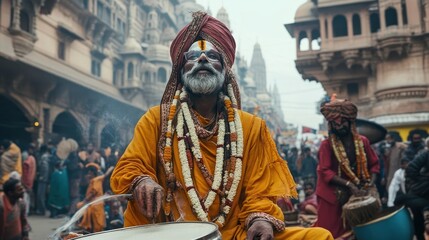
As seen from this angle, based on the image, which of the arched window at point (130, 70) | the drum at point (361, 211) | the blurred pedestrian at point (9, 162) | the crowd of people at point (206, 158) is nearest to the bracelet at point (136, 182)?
the crowd of people at point (206, 158)

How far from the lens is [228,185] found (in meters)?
2.43

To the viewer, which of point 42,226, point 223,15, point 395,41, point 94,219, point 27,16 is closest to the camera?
point 94,219

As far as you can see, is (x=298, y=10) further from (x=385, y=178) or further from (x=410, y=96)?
(x=385, y=178)

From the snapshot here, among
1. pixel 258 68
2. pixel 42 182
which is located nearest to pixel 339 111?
pixel 42 182

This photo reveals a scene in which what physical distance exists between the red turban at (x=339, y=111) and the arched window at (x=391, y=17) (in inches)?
691

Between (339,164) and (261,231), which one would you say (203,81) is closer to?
(261,231)

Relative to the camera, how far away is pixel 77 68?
22844 mm

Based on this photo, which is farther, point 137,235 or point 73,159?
point 73,159

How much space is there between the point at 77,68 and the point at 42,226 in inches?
604

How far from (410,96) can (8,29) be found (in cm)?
1644

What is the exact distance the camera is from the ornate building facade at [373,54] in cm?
1864

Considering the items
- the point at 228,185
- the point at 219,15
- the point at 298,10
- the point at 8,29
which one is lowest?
the point at 228,185

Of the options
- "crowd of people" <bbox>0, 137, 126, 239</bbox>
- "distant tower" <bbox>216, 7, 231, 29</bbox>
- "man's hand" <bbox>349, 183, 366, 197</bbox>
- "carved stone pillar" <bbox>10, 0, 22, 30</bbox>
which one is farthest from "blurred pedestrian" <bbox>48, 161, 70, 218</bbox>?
"distant tower" <bbox>216, 7, 231, 29</bbox>

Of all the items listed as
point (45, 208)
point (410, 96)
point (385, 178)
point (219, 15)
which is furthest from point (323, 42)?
point (219, 15)
